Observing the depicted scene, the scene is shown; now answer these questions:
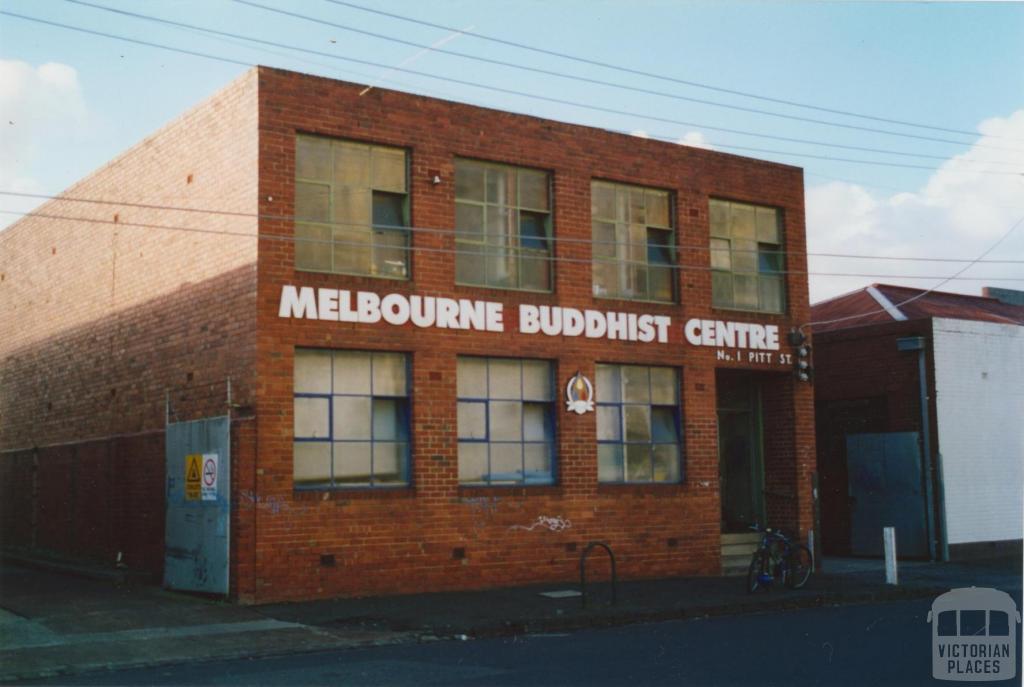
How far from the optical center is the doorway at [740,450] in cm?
2172

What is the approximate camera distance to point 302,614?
1464 centimetres

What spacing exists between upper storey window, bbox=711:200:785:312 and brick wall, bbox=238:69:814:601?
0.90ft

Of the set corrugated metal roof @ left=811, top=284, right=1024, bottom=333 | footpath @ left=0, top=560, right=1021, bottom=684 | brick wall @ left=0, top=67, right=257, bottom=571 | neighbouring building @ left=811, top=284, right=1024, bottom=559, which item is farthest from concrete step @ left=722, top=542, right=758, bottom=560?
brick wall @ left=0, top=67, right=257, bottom=571

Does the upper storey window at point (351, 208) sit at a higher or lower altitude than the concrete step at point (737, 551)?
higher

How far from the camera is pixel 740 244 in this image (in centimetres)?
2131

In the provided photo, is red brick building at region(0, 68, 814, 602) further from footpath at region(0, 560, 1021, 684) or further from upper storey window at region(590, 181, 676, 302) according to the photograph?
footpath at region(0, 560, 1021, 684)

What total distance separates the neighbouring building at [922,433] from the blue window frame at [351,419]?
39.7 ft

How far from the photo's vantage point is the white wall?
938 inches

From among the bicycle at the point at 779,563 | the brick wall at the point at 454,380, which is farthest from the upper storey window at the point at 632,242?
the bicycle at the point at 779,563

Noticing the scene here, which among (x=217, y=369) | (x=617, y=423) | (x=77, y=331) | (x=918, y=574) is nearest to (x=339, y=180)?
(x=217, y=369)

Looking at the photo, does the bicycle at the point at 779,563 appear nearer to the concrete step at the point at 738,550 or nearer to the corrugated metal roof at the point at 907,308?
the concrete step at the point at 738,550

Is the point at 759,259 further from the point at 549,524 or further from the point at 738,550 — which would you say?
the point at 549,524

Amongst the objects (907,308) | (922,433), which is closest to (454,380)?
(922,433)

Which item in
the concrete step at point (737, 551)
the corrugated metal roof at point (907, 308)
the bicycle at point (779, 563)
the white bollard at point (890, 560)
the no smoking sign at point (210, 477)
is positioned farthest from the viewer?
the corrugated metal roof at point (907, 308)
